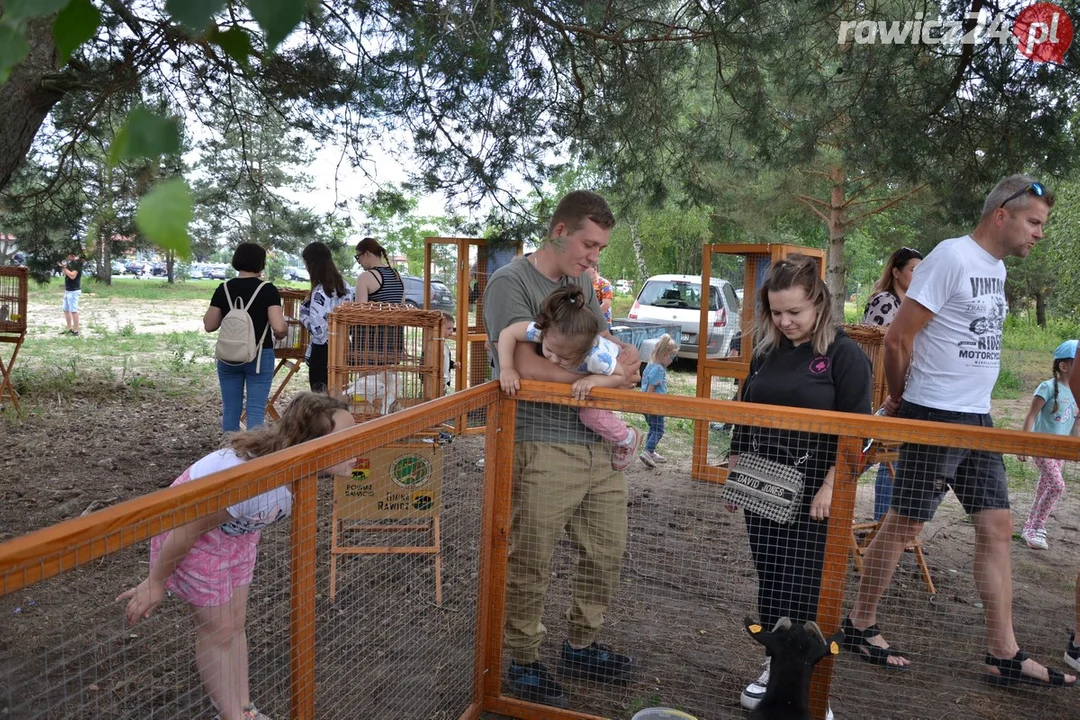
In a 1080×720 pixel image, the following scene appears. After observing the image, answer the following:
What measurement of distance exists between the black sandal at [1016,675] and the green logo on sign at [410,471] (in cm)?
252

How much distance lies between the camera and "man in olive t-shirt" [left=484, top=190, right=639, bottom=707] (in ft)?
9.70

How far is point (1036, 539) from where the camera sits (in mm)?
5355

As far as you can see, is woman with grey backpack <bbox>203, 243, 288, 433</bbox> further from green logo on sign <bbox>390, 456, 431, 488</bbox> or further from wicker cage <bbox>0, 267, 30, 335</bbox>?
wicker cage <bbox>0, 267, 30, 335</bbox>

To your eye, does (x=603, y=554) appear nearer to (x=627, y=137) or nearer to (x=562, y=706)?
(x=562, y=706)

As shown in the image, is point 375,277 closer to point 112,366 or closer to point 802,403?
point 802,403

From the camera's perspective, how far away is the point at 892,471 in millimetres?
4254

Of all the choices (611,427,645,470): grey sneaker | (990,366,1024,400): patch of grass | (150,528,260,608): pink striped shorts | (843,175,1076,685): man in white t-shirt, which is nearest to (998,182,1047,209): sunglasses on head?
(843,175,1076,685): man in white t-shirt

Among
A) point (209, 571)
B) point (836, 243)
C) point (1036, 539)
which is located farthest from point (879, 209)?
point (209, 571)

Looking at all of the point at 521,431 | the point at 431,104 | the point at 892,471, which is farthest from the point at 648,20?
the point at 521,431

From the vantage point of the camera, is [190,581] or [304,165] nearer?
[190,581]

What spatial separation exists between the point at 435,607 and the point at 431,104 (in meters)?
3.18

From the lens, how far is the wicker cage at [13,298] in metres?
6.89

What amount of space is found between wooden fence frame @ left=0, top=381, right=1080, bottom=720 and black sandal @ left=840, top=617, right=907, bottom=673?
3.35 ft

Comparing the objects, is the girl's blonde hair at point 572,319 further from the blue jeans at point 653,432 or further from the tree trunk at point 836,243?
the tree trunk at point 836,243
